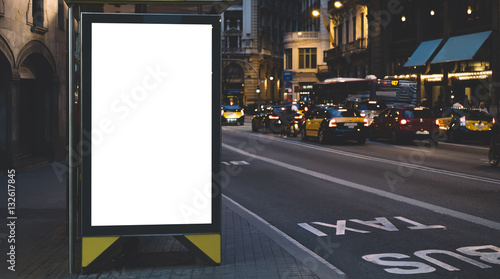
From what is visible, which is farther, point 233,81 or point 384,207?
point 233,81

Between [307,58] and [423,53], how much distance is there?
39.0 m

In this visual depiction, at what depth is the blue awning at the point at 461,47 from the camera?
36.4 meters

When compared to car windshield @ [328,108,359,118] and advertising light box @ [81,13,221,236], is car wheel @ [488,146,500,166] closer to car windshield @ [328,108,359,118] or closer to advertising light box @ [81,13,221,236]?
car windshield @ [328,108,359,118]

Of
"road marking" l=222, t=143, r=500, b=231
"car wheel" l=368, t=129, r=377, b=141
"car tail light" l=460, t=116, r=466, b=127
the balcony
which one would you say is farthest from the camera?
the balcony

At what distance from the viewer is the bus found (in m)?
38.1

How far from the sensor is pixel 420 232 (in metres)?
8.91

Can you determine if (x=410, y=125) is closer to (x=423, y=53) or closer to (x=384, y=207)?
(x=423, y=53)

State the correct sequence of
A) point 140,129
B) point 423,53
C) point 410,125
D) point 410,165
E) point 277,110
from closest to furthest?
1. point 140,129
2. point 410,165
3. point 410,125
4. point 277,110
5. point 423,53

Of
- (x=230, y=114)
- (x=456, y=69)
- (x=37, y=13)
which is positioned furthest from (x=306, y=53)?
(x=37, y=13)

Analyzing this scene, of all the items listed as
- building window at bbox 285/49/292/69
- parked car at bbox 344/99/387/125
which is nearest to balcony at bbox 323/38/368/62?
building window at bbox 285/49/292/69

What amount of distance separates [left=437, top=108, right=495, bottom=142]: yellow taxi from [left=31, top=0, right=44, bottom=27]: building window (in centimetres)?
1795

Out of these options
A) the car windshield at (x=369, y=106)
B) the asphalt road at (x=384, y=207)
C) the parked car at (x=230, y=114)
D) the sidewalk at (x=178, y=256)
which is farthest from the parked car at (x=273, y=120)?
the sidewalk at (x=178, y=256)

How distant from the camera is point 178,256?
7113 millimetres

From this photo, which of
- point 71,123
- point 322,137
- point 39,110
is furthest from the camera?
point 322,137
